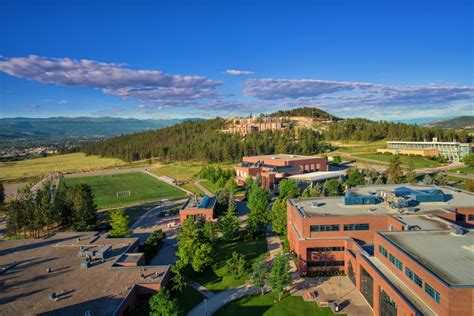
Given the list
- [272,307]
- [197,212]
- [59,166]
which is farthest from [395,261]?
[59,166]

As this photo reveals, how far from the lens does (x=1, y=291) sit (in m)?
26.9

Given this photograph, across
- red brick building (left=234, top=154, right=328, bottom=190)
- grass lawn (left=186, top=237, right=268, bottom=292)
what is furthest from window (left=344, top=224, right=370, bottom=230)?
red brick building (left=234, top=154, right=328, bottom=190)

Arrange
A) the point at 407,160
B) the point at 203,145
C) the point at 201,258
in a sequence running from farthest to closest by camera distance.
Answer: the point at 203,145 → the point at 407,160 → the point at 201,258

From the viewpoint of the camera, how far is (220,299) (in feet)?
94.6

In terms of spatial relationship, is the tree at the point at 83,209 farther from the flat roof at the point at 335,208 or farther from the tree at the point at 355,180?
the tree at the point at 355,180

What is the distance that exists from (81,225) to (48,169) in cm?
10530

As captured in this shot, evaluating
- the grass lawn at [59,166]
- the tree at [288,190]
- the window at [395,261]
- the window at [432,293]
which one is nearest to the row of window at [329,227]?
the window at [395,261]

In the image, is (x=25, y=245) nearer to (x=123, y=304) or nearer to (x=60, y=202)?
(x=60, y=202)

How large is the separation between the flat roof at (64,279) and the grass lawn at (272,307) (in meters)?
6.94

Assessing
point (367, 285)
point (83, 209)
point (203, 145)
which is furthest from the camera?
point (203, 145)

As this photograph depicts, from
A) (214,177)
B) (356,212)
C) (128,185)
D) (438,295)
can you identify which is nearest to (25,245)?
(356,212)

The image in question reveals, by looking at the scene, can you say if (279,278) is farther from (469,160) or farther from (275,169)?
(469,160)

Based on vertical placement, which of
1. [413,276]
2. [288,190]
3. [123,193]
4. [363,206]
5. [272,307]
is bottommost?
[272,307]

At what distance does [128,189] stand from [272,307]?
2780 inches
